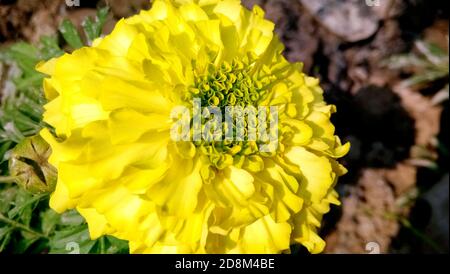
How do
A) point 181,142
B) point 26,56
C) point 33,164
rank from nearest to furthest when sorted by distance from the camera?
point 181,142 < point 33,164 < point 26,56

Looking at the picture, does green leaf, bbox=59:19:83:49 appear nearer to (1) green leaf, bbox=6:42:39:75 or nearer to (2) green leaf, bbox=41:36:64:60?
(2) green leaf, bbox=41:36:64:60

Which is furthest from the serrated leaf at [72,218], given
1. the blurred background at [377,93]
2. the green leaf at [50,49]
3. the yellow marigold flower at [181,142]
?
the blurred background at [377,93]

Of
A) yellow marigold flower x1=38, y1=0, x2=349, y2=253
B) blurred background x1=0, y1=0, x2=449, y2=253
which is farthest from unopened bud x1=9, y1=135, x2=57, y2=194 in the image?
blurred background x1=0, y1=0, x2=449, y2=253

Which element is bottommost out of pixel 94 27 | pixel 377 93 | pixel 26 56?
pixel 377 93

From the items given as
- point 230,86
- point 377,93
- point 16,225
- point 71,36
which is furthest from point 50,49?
point 377,93

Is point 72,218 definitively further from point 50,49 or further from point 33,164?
point 50,49

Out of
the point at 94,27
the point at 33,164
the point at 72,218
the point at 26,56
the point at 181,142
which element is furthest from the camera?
the point at 26,56

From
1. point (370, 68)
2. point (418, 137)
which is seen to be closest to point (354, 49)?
point (370, 68)

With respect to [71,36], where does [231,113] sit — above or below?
above
